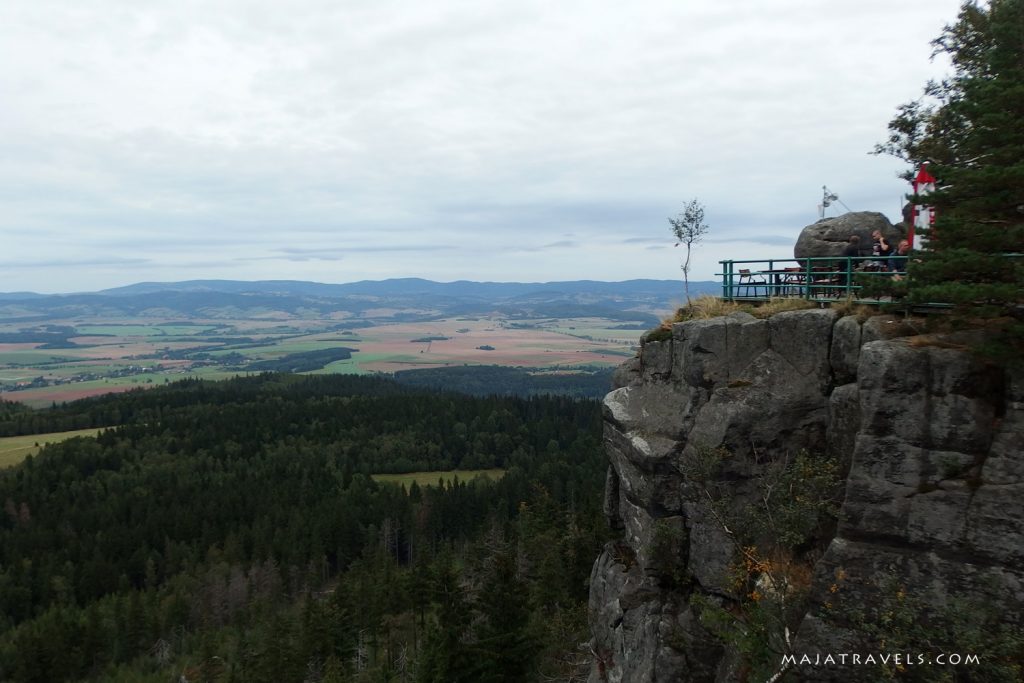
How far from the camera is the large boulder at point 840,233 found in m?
28.9

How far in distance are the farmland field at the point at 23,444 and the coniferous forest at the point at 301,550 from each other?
11890mm

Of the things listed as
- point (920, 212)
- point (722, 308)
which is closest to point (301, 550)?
point (722, 308)

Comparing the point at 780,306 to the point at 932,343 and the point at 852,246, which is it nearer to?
the point at 932,343

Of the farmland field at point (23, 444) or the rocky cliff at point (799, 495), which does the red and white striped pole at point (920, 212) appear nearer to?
the rocky cliff at point (799, 495)

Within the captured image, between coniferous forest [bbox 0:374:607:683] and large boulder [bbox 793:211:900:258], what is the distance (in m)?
29.6

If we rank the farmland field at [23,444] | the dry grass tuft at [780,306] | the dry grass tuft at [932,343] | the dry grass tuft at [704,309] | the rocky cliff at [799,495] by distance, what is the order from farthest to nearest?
the farmland field at [23,444] < the dry grass tuft at [704,309] < the dry grass tuft at [780,306] < the dry grass tuft at [932,343] < the rocky cliff at [799,495]

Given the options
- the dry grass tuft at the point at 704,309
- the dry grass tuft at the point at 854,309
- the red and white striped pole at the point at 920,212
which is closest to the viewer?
the dry grass tuft at the point at 854,309

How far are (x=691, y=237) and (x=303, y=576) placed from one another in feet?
311

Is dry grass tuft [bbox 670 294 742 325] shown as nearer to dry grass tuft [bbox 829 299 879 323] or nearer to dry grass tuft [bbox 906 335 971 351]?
dry grass tuft [bbox 829 299 879 323]

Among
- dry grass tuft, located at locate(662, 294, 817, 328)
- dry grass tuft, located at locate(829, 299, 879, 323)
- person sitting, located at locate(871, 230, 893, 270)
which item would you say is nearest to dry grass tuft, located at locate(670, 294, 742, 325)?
dry grass tuft, located at locate(662, 294, 817, 328)

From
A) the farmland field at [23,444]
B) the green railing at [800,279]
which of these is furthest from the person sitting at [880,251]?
the farmland field at [23,444]

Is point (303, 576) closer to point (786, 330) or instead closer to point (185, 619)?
point (185, 619)

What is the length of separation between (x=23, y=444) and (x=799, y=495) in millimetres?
226273

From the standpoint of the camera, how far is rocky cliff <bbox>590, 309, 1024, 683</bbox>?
54.3 ft
